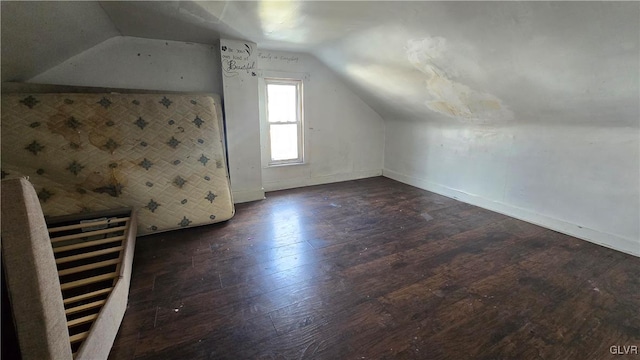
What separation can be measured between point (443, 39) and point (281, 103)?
8.10 feet

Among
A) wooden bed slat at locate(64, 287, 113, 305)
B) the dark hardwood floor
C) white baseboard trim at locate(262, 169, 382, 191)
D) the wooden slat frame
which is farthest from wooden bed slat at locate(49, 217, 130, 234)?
white baseboard trim at locate(262, 169, 382, 191)

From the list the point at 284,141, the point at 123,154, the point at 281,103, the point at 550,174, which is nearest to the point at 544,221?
the point at 550,174

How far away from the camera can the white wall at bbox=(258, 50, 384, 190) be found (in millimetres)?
3996

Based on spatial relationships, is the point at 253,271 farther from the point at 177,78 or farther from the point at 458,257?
the point at 177,78

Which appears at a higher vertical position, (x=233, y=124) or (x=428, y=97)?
(x=428, y=97)

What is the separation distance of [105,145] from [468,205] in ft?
13.7

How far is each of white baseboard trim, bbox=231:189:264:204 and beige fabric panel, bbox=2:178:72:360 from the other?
2728 millimetres

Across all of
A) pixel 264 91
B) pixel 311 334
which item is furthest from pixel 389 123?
pixel 311 334

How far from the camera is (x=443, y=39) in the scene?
2344mm

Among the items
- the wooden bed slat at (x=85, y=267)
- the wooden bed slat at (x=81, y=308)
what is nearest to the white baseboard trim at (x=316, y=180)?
the wooden bed slat at (x=85, y=267)

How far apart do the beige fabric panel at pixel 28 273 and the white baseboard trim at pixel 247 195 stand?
273 cm

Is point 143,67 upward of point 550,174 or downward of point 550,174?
upward

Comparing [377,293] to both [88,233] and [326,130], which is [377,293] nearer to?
[88,233]

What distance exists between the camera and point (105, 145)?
2.49 m
